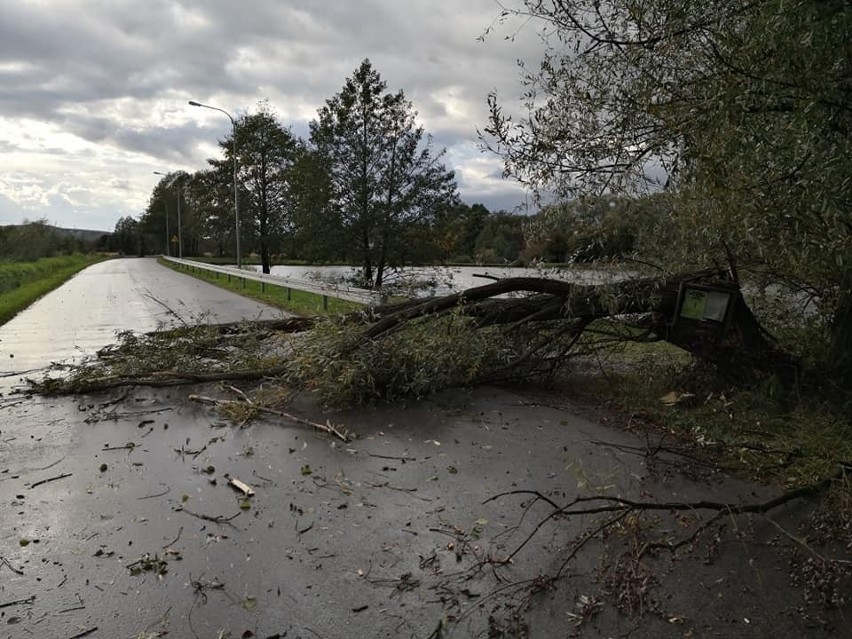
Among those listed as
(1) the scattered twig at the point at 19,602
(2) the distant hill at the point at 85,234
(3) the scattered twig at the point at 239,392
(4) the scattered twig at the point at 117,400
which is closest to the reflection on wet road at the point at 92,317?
(4) the scattered twig at the point at 117,400

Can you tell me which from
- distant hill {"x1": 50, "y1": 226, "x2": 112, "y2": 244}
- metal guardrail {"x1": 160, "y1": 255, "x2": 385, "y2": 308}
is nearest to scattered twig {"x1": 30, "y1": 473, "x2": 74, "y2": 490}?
metal guardrail {"x1": 160, "y1": 255, "x2": 385, "y2": 308}

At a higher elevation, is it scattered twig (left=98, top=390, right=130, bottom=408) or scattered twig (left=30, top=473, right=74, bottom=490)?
scattered twig (left=98, top=390, right=130, bottom=408)

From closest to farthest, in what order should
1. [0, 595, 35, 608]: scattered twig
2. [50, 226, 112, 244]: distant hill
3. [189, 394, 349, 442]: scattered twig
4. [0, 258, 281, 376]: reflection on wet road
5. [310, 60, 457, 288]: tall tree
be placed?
[0, 595, 35, 608]: scattered twig, [189, 394, 349, 442]: scattered twig, [0, 258, 281, 376]: reflection on wet road, [310, 60, 457, 288]: tall tree, [50, 226, 112, 244]: distant hill

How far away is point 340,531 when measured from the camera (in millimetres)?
3996

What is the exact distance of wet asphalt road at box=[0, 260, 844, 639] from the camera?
3062 mm

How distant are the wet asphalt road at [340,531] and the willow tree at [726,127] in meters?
1.88

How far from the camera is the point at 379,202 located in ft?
80.2

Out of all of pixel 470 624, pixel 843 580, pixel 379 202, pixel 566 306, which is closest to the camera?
pixel 470 624

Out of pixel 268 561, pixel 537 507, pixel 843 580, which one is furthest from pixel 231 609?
pixel 843 580

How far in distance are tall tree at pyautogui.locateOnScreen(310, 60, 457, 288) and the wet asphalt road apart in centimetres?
1850

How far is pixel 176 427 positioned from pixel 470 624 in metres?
4.31

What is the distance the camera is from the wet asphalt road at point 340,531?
10.0ft

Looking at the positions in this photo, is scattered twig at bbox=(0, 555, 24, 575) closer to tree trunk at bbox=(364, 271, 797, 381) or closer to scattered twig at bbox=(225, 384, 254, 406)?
scattered twig at bbox=(225, 384, 254, 406)

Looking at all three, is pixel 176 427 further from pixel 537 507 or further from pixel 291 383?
pixel 537 507
